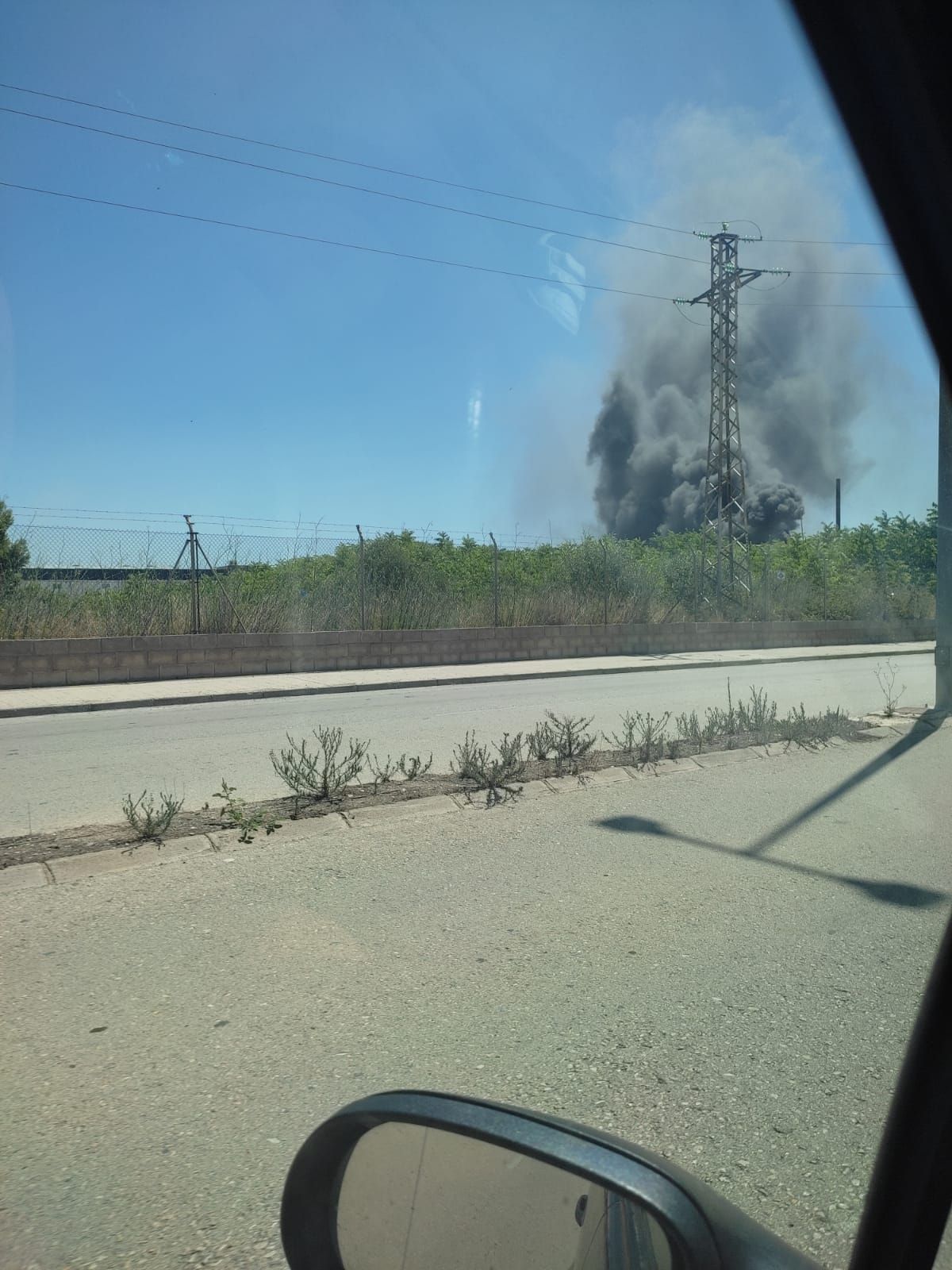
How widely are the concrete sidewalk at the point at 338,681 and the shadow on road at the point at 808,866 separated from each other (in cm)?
911

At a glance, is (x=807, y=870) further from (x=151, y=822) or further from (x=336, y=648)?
(x=336, y=648)

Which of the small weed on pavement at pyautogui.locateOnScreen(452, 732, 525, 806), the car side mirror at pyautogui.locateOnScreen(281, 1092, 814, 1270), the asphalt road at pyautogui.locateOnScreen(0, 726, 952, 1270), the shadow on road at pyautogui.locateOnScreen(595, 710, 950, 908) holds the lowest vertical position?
the asphalt road at pyautogui.locateOnScreen(0, 726, 952, 1270)

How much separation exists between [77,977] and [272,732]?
708cm

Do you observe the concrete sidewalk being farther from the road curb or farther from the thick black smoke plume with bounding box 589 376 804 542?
the thick black smoke plume with bounding box 589 376 804 542

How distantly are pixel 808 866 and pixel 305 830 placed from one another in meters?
2.85

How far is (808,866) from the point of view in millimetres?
5457

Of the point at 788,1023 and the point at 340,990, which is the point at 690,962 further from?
the point at 340,990

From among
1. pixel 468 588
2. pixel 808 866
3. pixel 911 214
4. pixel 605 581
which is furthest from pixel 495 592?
pixel 911 214

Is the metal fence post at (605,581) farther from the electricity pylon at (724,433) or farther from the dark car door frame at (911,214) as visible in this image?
the dark car door frame at (911,214)

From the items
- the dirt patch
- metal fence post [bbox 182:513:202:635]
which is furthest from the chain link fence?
the dirt patch

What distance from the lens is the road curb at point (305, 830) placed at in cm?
514

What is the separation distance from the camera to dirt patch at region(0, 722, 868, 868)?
5.54m

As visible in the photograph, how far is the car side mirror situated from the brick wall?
48.5 feet

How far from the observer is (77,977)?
393 centimetres
